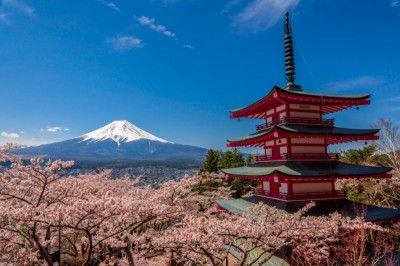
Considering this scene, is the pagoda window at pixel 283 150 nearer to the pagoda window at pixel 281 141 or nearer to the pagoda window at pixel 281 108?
the pagoda window at pixel 281 141

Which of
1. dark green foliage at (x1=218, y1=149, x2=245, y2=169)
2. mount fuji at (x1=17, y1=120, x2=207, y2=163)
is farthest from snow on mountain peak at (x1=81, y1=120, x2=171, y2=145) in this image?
dark green foliage at (x1=218, y1=149, x2=245, y2=169)

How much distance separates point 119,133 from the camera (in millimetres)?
135750

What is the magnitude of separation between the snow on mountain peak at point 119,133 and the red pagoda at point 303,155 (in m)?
117

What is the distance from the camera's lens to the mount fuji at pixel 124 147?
95062 mm

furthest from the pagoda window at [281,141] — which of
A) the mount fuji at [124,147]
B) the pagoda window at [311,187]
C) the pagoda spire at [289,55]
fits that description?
the mount fuji at [124,147]

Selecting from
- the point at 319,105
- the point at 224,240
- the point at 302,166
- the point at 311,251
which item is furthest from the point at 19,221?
the point at 319,105

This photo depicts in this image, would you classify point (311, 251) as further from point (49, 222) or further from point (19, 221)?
point (19, 221)

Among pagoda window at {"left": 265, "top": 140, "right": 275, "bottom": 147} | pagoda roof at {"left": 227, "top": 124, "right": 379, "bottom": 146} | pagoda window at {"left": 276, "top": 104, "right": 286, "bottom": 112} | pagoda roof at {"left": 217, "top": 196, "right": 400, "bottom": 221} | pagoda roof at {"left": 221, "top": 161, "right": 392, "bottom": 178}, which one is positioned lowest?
pagoda roof at {"left": 217, "top": 196, "right": 400, "bottom": 221}

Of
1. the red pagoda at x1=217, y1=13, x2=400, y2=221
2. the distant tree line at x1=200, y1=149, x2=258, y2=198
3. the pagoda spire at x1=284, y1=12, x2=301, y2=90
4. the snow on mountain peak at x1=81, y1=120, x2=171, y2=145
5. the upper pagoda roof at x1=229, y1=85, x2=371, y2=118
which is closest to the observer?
the red pagoda at x1=217, y1=13, x2=400, y2=221

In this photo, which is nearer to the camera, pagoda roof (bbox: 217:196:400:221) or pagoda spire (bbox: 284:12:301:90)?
pagoda roof (bbox: 217:196:400:221)

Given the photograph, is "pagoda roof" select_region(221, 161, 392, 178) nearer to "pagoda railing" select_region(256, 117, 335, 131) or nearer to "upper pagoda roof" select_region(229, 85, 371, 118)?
"pagoda railing" select_region(256, 117, 335, 131)

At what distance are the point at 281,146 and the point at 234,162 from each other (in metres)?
18.3

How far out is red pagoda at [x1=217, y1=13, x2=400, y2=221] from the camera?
10031 millimetres

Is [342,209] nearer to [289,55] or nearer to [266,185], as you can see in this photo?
[266,185]
